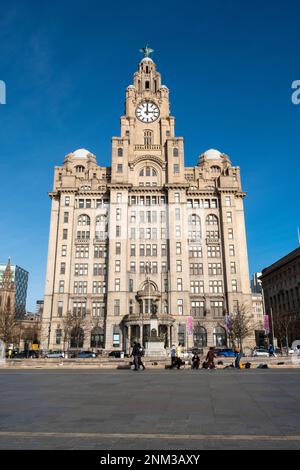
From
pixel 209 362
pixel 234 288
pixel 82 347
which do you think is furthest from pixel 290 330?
pixel 209 362

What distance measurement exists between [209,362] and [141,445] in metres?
24.6

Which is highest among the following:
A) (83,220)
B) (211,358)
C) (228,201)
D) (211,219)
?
(228,201)

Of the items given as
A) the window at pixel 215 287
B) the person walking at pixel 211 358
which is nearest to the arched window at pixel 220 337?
the window at pixel 215 287

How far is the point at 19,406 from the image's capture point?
985 cm

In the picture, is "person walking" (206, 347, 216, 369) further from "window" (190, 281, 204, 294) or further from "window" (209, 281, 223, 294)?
"window" (209, 281, 223, 294)

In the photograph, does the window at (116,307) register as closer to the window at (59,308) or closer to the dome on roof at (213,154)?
the window at (59,308)

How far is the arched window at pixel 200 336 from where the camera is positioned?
77.6 m

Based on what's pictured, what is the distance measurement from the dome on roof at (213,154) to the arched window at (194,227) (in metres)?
20.6

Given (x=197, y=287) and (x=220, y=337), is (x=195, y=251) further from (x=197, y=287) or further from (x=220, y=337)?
(x=220, y=337)

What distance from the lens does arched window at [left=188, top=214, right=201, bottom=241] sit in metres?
85.8

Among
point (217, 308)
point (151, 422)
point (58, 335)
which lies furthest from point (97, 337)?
point (151, 422)

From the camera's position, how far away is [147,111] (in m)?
96.6

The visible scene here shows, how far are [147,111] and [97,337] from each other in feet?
197

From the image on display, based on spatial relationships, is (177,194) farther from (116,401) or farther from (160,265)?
(116,401)
